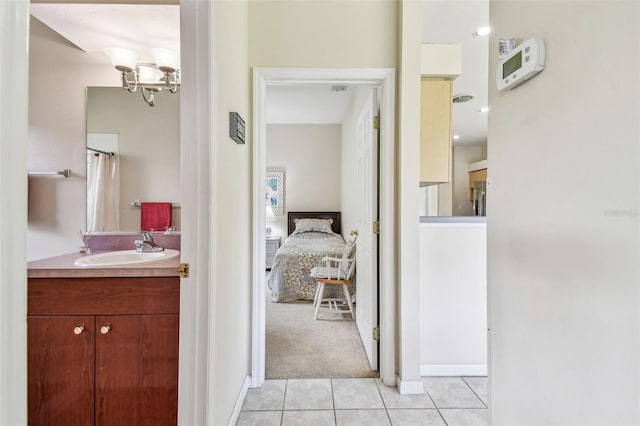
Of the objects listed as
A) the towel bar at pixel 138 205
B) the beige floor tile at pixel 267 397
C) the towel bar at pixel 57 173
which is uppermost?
the towel bar at pixel 57 173

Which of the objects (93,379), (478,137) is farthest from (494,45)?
(478,137)

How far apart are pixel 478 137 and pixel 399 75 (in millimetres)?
5976

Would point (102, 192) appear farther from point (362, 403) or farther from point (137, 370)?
point (362, 403)

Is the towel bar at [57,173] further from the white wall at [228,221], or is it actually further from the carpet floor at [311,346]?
the carpet floor at [311,346]

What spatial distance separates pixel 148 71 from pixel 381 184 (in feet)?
5.54

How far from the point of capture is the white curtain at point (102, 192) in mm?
1888

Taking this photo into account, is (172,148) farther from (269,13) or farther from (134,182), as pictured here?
(269,13)

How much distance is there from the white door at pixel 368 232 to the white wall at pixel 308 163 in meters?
3.36

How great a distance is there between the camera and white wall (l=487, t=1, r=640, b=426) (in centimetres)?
56

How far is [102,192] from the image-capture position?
75.0 inches

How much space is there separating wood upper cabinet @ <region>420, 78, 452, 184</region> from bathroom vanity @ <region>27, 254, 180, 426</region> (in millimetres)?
1810

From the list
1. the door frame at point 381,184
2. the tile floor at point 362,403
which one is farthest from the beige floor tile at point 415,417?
the door frame at point 381,184

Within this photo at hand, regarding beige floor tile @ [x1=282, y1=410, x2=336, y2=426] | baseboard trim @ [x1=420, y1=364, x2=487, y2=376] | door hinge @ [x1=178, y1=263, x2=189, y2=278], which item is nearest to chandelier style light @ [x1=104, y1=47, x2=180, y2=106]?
door hinge @ [x1=178, y1=263, x2=189, y2=278]

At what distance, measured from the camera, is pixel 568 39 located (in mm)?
682
